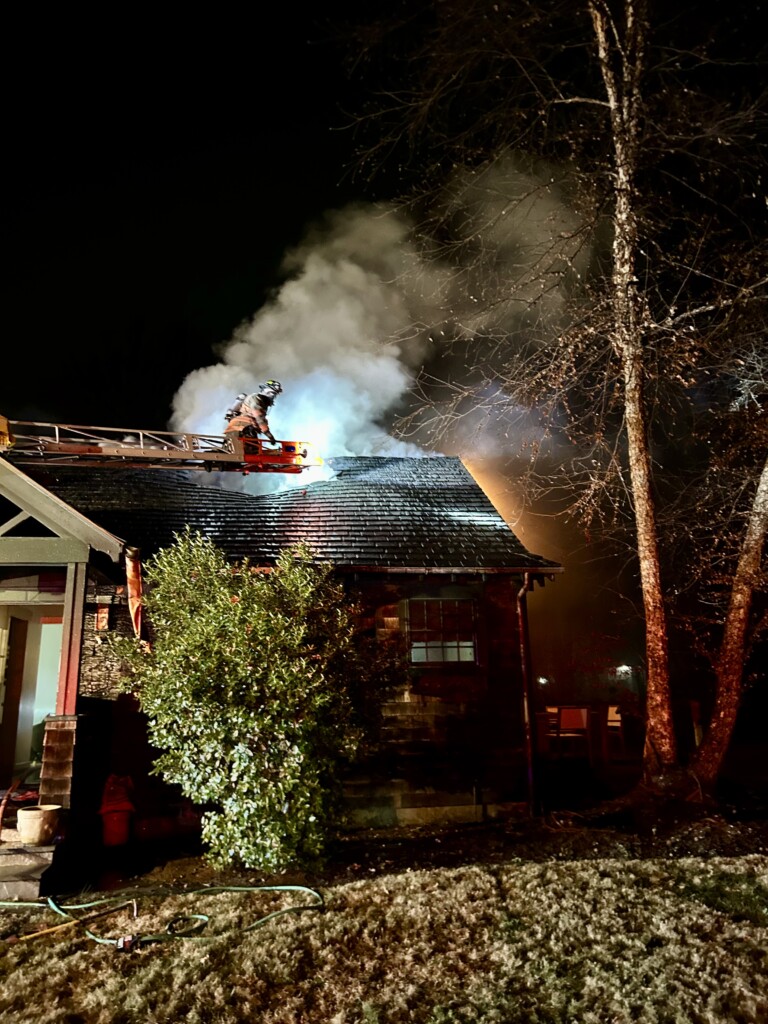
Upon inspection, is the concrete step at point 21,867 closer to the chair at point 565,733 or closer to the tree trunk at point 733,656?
the tree trunk at point 733,656

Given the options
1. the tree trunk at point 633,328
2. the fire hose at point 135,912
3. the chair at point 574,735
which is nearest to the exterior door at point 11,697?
the fire hose at point 135,912

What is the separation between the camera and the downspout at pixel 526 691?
10.7 meters

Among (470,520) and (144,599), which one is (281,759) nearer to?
(144,599)

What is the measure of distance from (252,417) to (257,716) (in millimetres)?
8167

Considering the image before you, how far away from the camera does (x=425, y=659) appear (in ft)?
36.3

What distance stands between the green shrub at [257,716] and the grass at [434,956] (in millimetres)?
740

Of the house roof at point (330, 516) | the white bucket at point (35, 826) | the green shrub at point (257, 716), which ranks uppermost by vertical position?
the house roof at point (330, 516)

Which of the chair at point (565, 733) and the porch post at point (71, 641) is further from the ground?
the porch post at point (71, 641)

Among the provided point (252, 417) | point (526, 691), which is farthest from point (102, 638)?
point (526, 691)

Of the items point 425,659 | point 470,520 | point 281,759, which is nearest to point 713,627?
point 470,520

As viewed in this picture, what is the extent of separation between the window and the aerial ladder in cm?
424

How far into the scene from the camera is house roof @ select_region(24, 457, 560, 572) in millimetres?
11336

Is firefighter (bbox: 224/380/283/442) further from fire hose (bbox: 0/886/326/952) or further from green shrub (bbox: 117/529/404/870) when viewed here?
fire hose (bbox: 0/886/326/952)

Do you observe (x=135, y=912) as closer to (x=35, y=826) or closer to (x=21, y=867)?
→ (x=21, y=867)
